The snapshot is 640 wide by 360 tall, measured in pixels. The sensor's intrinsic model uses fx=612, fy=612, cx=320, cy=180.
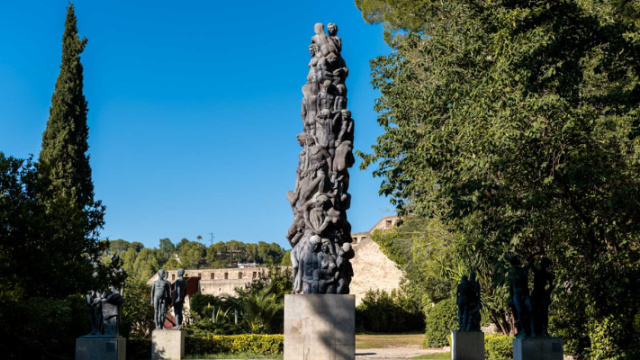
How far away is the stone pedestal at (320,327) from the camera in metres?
8.13

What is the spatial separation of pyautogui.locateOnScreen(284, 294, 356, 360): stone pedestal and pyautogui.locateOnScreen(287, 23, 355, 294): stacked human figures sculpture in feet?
0.79

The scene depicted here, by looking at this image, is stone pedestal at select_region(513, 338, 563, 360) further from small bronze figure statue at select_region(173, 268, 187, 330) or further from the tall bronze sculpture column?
small bronze figure statue at select_region(173, 268, 187, 330)

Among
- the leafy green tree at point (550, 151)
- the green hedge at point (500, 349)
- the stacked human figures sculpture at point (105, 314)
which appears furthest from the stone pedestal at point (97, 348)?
the green hedge at point (500, 349)

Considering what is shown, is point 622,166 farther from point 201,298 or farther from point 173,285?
point 201,298

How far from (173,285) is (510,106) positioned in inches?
394

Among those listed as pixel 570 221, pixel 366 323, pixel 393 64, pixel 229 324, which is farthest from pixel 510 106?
pixel 366 323

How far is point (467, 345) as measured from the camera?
12.2 meters

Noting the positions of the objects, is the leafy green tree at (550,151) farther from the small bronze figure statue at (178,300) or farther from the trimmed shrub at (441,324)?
the trimmed shrub at (441,324)

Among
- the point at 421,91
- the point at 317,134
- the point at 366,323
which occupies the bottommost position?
the point at 366,323

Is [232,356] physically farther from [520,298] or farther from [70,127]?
[70,127]

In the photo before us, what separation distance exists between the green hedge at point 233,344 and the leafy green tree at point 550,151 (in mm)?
8436

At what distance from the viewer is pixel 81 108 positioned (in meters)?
24.6

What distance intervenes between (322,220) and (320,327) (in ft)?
4.93

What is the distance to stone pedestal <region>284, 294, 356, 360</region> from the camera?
8133mm
